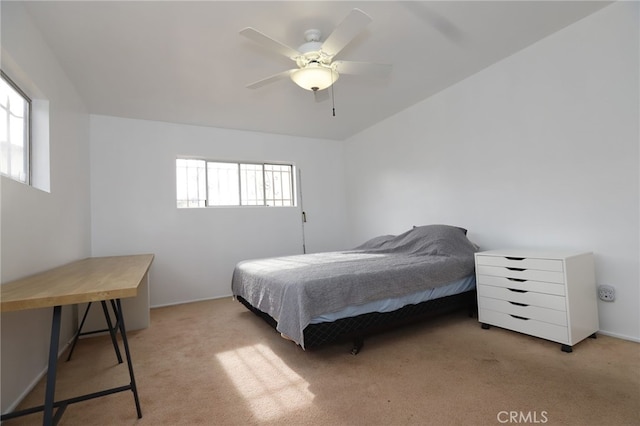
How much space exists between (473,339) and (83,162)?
4.13 meters

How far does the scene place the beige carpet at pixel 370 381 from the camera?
1.43 m

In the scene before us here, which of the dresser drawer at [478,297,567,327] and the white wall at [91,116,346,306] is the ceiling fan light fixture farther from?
the white wall at [91,116,346,306]

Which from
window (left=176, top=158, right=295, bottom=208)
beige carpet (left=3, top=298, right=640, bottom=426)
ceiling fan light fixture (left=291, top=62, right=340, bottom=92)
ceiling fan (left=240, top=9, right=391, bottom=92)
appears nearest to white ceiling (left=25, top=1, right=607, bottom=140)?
ceiling fan (left=240, top=9, right=391, bottom=92)

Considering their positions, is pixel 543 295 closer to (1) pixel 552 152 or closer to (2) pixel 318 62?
(1) pixel 552 152

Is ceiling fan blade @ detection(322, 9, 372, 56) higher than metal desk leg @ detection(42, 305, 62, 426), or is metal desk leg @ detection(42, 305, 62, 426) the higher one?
ceiling fan blade @ detection(322, 9, 372, 56)

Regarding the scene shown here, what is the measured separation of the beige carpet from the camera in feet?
4.70

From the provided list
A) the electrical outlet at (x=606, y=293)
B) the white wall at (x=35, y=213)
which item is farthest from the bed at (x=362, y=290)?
the white wall at (x=35, y=213)

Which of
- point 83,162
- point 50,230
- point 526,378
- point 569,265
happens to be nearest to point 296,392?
point 526,378

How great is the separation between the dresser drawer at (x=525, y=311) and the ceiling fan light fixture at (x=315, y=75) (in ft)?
7.17

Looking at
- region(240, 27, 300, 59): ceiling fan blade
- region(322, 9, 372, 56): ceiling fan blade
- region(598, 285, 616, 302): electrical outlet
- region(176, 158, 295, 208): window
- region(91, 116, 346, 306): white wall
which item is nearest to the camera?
region(322, 9, 372, 56): ceiling fan blade

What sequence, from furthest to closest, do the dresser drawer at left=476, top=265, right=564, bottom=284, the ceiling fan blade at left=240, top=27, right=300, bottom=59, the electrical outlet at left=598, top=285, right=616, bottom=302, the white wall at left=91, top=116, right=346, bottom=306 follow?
the white wall at left=91, top=116, right=346, bottom=306 → the electrical outlet at left=598, top=285, right=616, bottom=302 → the dresser drawer at left=476, top=265, right=564, bottom=284 → the ceiling fan blade at left=240, top=27, right=300, bottom=59

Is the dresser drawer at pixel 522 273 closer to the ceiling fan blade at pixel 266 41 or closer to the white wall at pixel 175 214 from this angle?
the ceiling fan blade at pixel 266 41

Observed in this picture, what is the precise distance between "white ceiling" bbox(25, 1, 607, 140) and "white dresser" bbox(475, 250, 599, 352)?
1.80 metres

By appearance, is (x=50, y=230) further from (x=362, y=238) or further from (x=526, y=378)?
(x=362, y=238)
